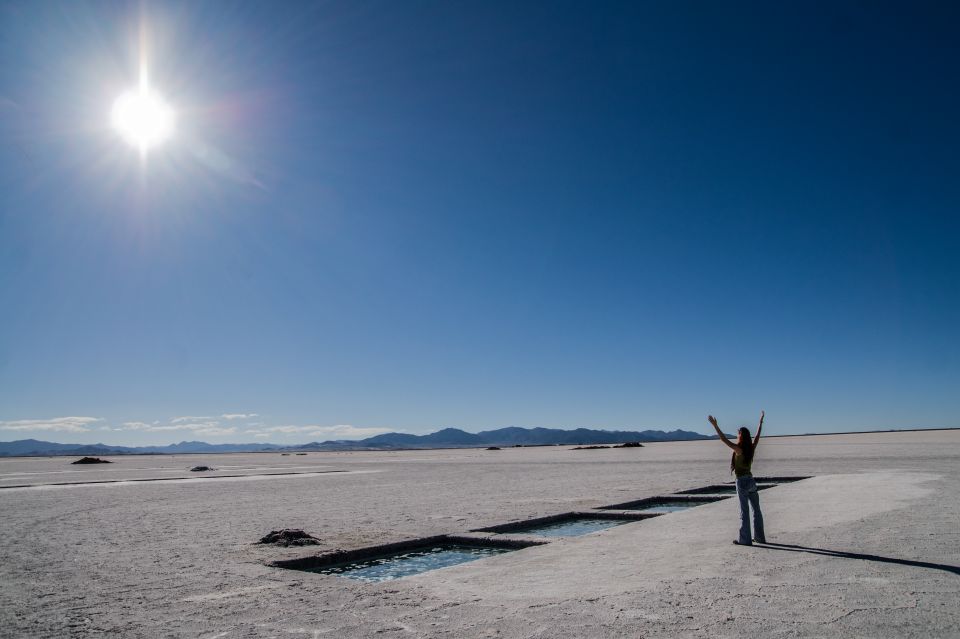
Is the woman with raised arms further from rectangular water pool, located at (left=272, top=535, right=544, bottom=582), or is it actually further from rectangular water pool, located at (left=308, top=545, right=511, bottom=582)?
rectangular water pool, located at (left=308, top=545, right=511, bottom=582)

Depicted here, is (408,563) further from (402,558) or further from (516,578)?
(516,578)

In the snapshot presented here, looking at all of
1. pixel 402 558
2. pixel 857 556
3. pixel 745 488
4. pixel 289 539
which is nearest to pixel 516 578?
pixel 402 558

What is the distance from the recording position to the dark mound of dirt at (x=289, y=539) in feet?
37.2

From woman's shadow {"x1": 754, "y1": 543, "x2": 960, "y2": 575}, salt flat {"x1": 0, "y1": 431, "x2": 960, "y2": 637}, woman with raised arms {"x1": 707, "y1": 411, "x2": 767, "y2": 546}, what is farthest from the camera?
woman with raised arms {"x1": 707, "y1": 411, "x2": 767, "y2": 546}

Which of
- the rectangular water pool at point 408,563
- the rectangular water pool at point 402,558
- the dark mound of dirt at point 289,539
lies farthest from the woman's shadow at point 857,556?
the dark mound of dirt at point 289,539

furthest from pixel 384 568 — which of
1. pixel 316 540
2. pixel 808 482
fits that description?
pixel 808 482

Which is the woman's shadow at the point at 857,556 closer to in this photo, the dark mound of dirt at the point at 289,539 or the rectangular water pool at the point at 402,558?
the rectangular water pool at the point at 402,558

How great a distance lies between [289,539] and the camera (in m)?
11.5

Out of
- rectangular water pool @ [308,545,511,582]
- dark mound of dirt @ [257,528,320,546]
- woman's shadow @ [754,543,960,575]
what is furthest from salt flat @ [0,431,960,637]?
rectangular water pool @ [308,545,511,582]

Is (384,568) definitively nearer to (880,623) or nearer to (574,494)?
(880,623)

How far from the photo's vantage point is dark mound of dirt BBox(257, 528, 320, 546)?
1134cm

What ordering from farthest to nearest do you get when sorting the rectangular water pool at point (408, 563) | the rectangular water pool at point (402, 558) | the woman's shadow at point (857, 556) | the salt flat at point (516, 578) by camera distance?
the rectangular water pool at point (402, 558), the rectangular water pool at point (408, 563), the woman's shadow at point (857, 556), the salt flat at point (516, 578)

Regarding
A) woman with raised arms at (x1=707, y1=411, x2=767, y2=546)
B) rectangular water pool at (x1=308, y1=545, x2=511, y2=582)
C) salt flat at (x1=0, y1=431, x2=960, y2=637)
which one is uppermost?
woman with raised arms at (x1=707, y1=411, x2=767, y2=546)

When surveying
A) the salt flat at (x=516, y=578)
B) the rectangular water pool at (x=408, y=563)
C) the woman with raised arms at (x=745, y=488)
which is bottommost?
the rectangular water pool at (x=408, y=563)
